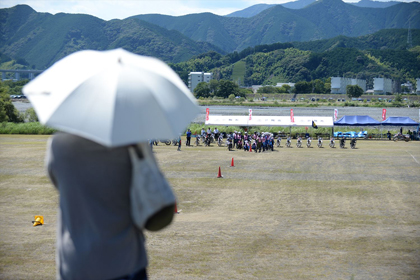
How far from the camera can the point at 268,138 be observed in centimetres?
3644

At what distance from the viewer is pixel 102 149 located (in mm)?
2689

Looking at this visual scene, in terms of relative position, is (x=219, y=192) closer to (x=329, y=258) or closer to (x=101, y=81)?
(x=329, y=258)

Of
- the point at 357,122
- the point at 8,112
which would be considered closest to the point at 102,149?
the point at 357,122

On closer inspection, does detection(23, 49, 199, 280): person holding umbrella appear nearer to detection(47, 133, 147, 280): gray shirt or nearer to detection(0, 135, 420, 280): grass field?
detection(47, 133, 147, 280): gray shirt

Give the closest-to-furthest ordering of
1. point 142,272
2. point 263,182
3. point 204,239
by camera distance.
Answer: point 142,272
point 204,239
point 263,182

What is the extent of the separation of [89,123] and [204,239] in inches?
361

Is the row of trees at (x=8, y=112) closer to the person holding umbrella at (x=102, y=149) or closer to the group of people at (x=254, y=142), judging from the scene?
the group of people at (x=254, y=142)

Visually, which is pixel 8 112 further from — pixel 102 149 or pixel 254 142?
pixel 102 149

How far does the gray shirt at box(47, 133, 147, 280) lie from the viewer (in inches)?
107

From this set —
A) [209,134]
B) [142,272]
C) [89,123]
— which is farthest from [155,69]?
[209,134]

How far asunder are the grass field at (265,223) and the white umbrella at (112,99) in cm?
622

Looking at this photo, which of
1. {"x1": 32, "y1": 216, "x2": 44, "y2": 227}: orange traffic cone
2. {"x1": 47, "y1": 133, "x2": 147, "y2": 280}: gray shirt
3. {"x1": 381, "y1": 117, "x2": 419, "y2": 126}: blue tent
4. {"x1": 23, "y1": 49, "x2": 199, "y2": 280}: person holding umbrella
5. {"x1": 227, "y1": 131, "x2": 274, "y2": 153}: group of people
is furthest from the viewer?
{"x1": 381, "y1": 117, "x2": 419, "y2": 126}: blue tent

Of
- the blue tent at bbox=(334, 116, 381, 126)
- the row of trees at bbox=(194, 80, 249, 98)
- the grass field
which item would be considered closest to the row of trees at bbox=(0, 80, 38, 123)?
the grass field

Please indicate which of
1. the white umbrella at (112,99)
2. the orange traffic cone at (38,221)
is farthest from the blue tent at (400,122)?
the white umbrella at (112,99)
